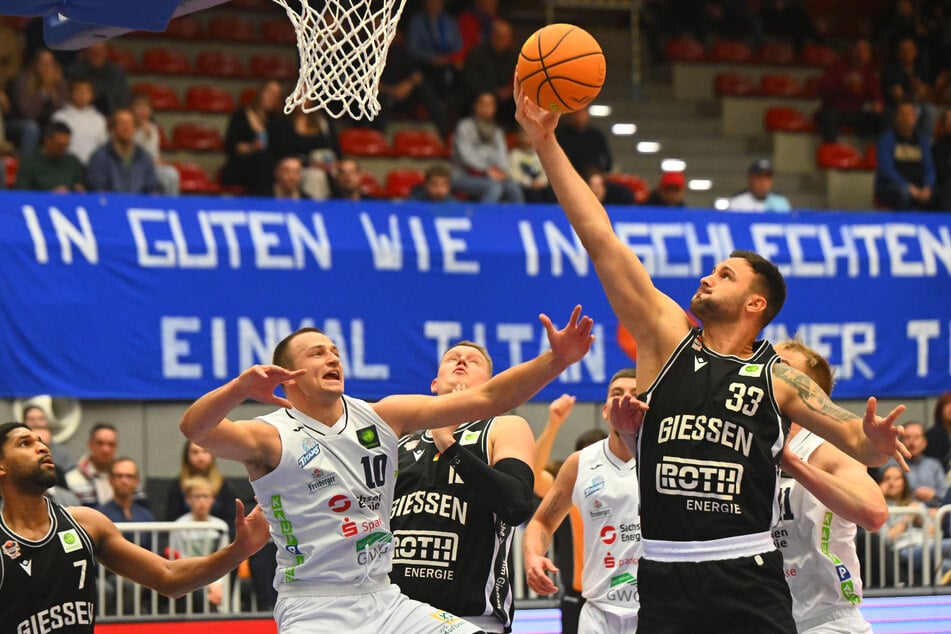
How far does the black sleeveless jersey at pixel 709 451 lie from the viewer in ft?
17.0

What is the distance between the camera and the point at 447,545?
6.69 metres

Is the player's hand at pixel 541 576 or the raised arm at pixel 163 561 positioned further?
the player's hand at pixel 541 576

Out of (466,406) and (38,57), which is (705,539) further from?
(38,57)

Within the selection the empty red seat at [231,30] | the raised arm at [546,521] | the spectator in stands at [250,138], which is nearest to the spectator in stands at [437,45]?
the empty red seat at [231,30]

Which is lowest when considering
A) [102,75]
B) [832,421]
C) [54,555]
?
[54,555]

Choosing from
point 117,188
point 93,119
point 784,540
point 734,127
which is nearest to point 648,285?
point 784,540

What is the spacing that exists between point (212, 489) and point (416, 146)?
6106 mm

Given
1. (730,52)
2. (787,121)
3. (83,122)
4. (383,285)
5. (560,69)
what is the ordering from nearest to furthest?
1. (560,69)
2. (383,285)
3. (83,122)
4. (787,121)
5. (730,52)

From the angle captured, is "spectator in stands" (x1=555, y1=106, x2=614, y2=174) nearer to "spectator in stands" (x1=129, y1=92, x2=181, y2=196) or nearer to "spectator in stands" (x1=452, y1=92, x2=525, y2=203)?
"spectator in stands" (x1=452, y1=92, x2=525, y2=203)

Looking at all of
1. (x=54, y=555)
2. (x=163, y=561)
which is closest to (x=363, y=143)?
(x=163, y=561)

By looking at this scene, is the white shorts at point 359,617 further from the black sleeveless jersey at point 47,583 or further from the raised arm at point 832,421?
the raised arm at point 832,421

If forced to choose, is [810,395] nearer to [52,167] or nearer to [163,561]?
[163,561]

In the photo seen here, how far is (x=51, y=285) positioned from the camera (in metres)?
12.0

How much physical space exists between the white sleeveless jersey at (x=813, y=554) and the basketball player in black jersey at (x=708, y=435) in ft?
3.44
